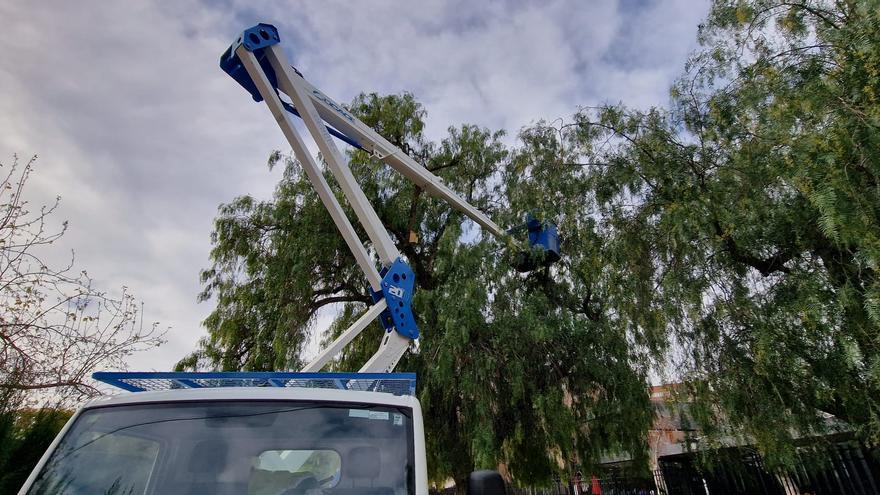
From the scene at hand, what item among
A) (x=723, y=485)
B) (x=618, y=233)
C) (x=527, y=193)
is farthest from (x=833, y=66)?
(x=723, y=485)

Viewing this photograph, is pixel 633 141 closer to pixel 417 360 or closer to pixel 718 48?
pixel 718 48

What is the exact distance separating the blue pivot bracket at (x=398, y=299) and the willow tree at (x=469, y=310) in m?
2.25

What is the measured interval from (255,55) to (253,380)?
445 centimetres

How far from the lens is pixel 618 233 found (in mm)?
7555

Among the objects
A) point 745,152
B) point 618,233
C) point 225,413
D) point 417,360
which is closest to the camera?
point 225,413

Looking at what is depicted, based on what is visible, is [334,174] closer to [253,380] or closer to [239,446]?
[253,380]

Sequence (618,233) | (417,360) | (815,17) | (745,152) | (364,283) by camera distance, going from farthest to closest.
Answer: (364,283), (417,360), (618,233), (745,152), (815,17)

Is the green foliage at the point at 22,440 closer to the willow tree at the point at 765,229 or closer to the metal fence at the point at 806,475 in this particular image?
the willow tree at the point at 765,229

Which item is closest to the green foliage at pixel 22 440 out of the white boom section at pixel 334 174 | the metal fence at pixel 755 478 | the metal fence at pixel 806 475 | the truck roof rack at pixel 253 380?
the truck roof rack at pixel 253 380

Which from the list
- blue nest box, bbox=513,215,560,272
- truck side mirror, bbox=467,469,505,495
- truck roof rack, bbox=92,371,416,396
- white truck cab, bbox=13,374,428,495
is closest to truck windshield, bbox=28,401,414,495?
white truck cab, bbox=13,374,428,495

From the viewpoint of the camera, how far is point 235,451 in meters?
2.00

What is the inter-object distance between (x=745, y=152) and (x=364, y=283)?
22.0 feet

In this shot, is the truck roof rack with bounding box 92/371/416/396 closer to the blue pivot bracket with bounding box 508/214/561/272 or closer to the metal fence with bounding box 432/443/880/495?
the metal fence with bounding box 432/443/880/495

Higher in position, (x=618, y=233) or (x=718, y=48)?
(x=718, y=48)
